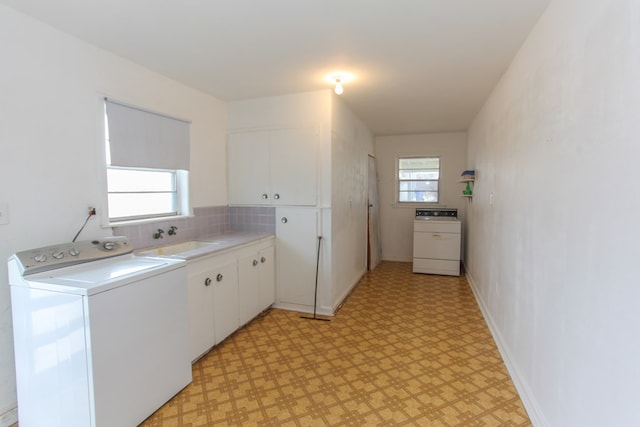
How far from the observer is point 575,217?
4.85 ft

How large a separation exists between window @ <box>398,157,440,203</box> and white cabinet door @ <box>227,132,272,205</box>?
10.7ft

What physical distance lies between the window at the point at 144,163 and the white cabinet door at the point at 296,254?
3.55 ft

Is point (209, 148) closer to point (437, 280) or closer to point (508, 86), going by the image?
point (508, 86)

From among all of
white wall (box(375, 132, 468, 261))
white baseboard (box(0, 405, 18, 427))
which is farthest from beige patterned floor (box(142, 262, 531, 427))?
white wall (box(375, 132, 468, 261))

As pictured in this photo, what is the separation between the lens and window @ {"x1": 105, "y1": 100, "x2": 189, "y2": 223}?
2.51 meters

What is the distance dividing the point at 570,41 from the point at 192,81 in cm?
289

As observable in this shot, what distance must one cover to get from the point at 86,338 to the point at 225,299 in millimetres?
1304

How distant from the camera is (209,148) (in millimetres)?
3555

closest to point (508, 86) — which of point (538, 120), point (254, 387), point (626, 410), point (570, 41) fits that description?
point (538, 120)

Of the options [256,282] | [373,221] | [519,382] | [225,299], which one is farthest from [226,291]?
[373,221]

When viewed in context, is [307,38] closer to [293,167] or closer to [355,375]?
[293,167]

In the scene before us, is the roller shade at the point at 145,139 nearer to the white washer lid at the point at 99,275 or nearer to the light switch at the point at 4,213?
the light switch at the point at 4,213

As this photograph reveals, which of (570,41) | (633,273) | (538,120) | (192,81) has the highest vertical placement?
(192,81)

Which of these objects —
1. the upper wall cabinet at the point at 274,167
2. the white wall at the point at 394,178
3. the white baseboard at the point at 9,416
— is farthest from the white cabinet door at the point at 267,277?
the white wall at the point at 394,178
